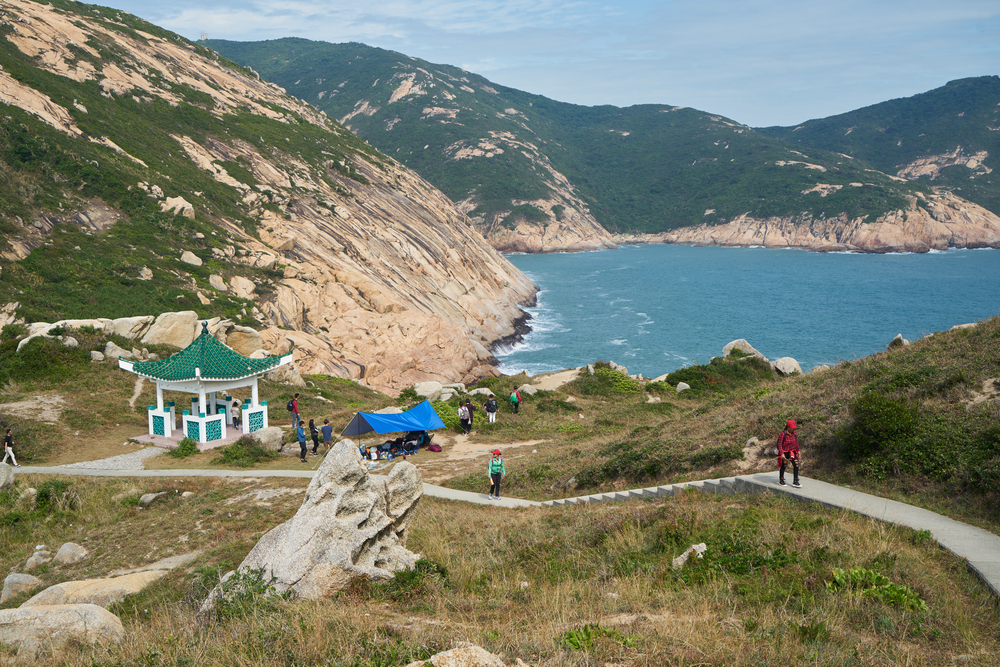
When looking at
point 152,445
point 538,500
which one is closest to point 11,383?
point 152,445

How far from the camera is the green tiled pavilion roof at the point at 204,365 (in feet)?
74.9

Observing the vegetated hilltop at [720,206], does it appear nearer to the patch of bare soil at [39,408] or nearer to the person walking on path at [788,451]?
the patch of bare soil at [39,408]

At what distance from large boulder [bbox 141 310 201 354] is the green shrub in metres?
10.7

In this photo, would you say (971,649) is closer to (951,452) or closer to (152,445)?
(951,452)

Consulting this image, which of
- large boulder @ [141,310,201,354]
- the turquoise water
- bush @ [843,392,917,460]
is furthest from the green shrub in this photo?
the turquoise water

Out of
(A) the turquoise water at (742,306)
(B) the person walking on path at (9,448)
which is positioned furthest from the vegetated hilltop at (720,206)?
(B) the person walking on path at (9,448)

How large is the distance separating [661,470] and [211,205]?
4323cm

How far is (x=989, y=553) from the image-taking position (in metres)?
8.59

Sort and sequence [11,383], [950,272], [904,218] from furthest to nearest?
[904,218], [950,272], [11,383]

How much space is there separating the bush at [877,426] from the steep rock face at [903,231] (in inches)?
6142

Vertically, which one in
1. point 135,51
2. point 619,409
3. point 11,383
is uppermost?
point 135,51

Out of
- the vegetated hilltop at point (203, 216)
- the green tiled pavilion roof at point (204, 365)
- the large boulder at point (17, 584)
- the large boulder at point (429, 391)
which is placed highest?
the vegetated hilltop at point (203, 216)

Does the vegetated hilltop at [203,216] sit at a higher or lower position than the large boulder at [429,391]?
higher

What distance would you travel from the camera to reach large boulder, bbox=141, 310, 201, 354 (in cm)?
3039
